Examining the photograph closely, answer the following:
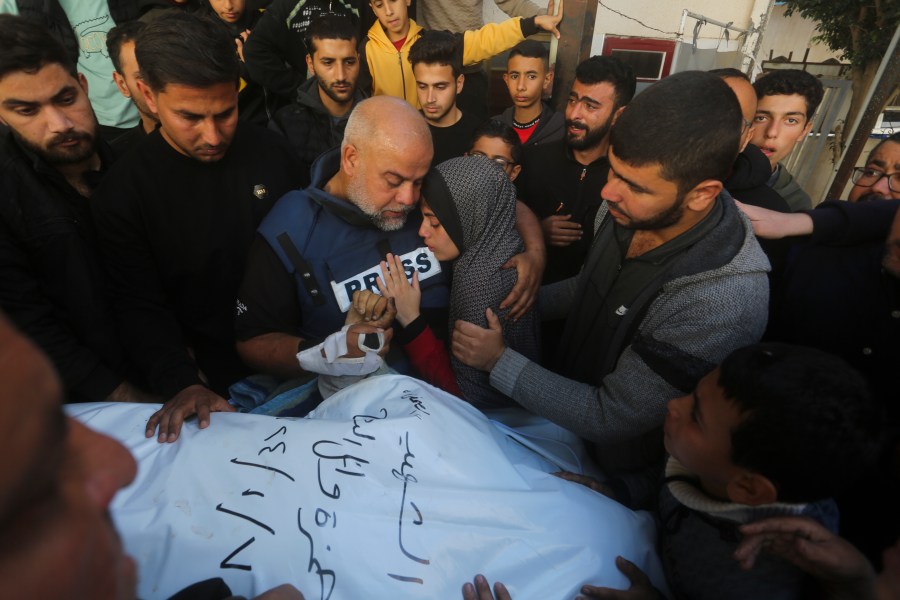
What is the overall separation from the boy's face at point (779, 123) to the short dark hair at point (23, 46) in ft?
13.0

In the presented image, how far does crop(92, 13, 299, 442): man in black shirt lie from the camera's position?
2.07 meters

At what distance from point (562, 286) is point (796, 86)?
86.0 inches

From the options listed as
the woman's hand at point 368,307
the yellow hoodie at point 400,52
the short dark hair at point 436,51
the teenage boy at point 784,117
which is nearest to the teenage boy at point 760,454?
the woman's hand at point 368,307

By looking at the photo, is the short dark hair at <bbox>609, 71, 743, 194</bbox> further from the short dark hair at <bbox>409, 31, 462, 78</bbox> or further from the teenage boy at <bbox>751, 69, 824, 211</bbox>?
the short dark hair at <bbox>409, 31, 462, 78</bbox>

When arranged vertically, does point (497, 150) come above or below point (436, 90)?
below

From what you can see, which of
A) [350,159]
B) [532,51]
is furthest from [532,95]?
[350,159]

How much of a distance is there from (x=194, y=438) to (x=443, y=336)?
118 cm

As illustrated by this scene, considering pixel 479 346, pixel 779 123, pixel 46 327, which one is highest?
pixel 779 123

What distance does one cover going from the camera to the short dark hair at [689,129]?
5.37ft

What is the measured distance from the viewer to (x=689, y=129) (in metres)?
1.64

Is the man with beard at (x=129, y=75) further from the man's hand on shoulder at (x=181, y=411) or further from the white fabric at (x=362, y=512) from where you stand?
the white fabric at (x=362, y=512)

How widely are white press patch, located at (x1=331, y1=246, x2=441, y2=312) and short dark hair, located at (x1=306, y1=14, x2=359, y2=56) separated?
7.60ft

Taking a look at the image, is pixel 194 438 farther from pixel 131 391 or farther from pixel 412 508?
pixel 131 391

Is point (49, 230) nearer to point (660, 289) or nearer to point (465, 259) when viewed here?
point (465, 259)
